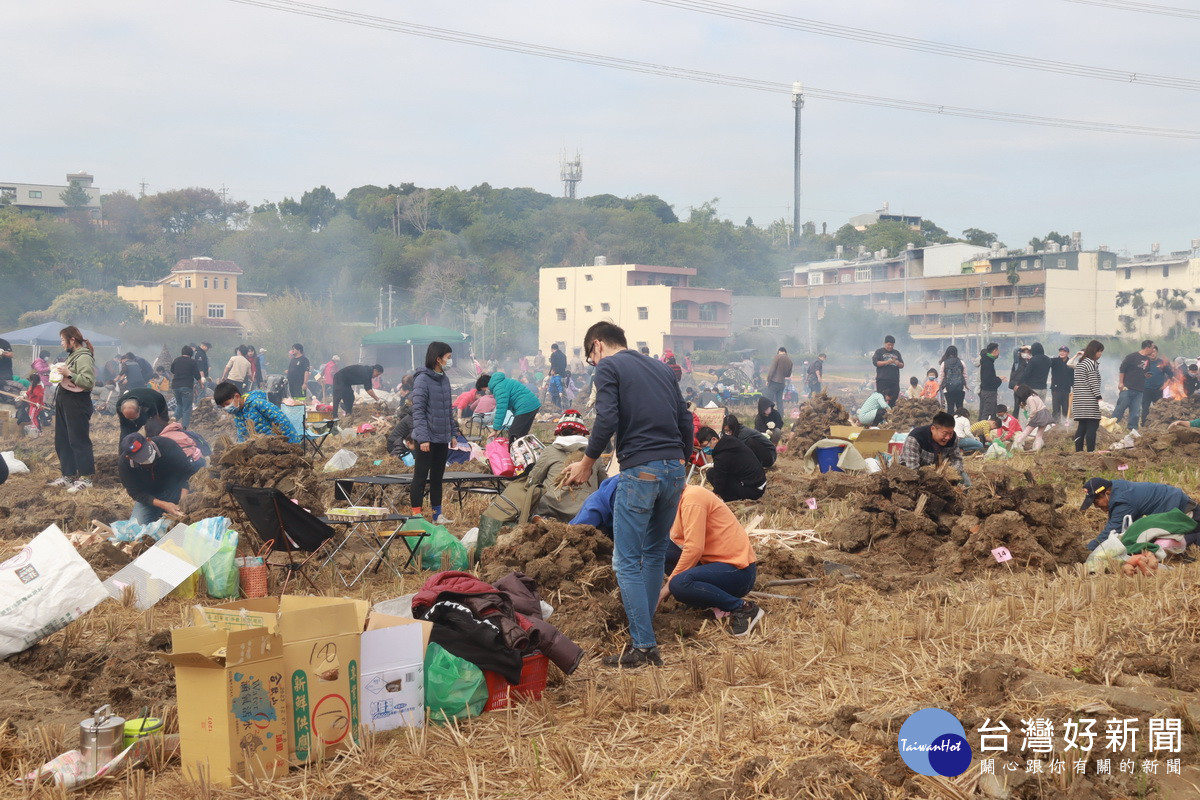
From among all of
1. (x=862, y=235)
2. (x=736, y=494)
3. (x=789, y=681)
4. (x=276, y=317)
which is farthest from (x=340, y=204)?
(x=789, y=681)

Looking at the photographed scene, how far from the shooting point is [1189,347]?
58062mm

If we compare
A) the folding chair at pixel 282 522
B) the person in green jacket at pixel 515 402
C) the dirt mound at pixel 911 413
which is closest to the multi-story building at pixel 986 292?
the dirt mound at pixel 911 413

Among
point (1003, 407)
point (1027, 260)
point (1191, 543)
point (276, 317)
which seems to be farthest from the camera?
point (1027, 260)

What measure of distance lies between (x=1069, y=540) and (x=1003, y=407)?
11286 millimetres

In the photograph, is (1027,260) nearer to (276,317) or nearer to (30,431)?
(276,317)

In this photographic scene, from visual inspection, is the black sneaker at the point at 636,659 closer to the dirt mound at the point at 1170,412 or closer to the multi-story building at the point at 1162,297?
the dirt mound at the point at 1170,412

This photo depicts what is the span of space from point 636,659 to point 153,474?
5180mm

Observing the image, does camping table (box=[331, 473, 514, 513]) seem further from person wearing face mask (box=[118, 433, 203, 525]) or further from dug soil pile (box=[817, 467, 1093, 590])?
dug soil pile (box=[817, 467, 1093, 590])

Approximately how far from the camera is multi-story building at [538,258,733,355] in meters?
62.8

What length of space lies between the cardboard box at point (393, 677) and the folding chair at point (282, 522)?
8.64ft

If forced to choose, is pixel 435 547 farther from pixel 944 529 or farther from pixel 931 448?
pixel 931 448

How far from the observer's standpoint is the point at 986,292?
2717 inches

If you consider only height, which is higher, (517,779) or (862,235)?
(862,235)

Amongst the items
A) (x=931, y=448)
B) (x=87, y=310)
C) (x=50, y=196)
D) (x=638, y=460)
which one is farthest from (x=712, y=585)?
(x=50, y=196)
